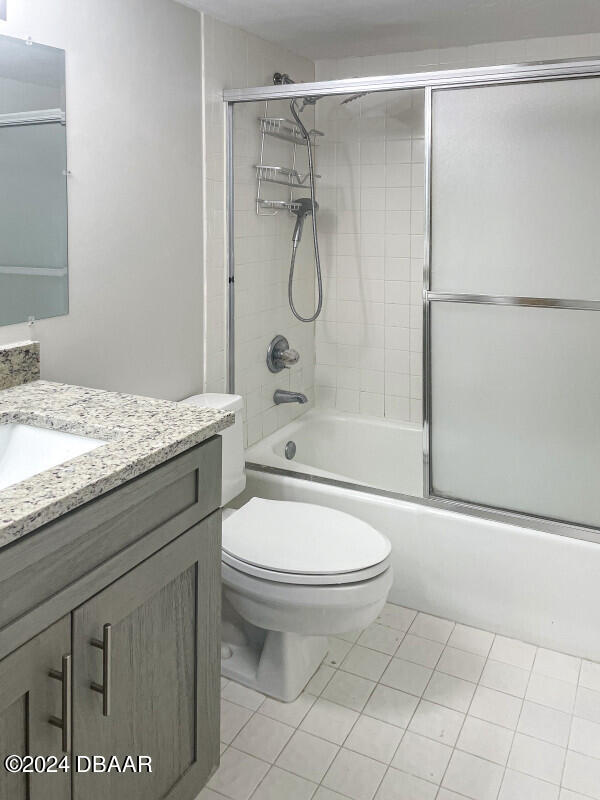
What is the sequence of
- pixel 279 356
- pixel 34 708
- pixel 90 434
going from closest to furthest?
1. pixel 34 708
2. pixel 90 434
3. pixel 279 356

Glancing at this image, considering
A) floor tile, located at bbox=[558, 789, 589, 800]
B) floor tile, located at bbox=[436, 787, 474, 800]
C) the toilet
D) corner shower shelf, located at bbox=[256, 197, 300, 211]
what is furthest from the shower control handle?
floor tile, located at bbox=[558, 789, 589, 800]

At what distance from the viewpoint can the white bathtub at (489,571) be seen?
225 centimetres

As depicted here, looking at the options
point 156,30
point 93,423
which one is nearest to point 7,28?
point 156,30

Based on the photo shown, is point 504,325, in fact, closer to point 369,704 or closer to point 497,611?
point 497,611

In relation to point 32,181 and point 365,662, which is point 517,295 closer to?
point 365,662

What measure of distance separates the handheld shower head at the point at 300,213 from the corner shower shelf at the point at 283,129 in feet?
0.76

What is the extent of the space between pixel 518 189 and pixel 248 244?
1.04m

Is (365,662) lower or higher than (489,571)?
lower

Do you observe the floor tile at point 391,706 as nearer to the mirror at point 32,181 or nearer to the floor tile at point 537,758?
the floor tile at point 537,758

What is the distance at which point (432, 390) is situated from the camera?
7.79 ft

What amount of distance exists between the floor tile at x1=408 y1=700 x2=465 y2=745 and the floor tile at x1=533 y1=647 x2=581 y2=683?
1.19ft

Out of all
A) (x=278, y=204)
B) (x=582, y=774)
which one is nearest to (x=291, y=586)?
(x=582, y=774)

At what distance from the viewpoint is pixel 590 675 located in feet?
7.13

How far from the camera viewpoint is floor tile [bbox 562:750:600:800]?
5.69 feet
